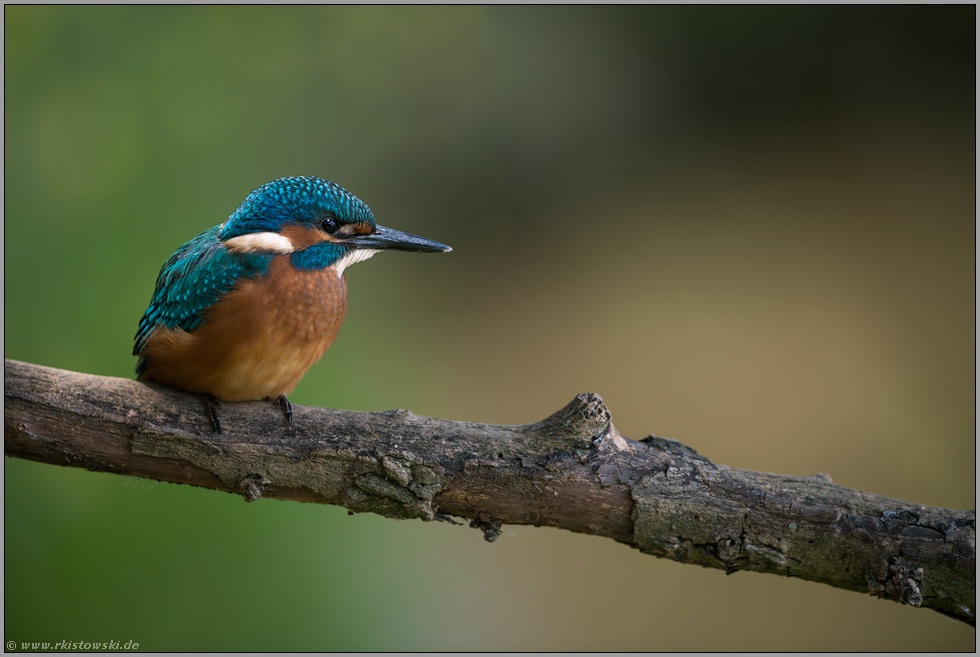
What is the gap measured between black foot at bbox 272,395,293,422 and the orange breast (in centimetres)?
2

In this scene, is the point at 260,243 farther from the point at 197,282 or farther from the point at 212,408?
the point at 212,408

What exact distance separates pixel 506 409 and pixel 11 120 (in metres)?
2.12

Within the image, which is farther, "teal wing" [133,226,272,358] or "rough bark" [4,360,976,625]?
"teal wing" [133,226,272,358]

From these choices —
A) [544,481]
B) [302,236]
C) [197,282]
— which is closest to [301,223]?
[302,236]

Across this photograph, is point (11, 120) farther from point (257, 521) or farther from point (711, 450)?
point (711, 450)

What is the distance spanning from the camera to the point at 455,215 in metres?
3.12

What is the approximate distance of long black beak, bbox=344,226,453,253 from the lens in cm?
149

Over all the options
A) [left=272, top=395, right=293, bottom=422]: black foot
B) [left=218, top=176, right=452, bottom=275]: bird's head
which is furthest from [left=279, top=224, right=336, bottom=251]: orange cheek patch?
[left=272, top=395, right=293, bottom=422]: black foot

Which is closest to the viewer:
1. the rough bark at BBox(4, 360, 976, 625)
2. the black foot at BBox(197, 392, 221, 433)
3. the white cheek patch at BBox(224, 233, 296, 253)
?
the rough bark at BBox(4, 360, 976, 625)

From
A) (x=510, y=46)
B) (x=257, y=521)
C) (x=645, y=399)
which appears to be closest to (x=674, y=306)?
(x=645, y=399)

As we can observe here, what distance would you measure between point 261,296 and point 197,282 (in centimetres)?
15

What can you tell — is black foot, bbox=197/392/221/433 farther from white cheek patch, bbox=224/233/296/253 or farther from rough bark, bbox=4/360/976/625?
white cheek patch, bbox=224/233/296/253

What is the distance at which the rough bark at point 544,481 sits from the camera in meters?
1.20

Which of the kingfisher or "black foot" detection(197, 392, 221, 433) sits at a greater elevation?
the kingfisher
